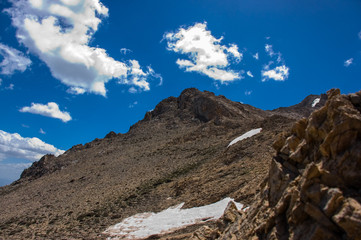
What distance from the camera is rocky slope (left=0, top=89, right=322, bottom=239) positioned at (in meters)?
20.3

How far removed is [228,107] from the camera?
65062 millimetres

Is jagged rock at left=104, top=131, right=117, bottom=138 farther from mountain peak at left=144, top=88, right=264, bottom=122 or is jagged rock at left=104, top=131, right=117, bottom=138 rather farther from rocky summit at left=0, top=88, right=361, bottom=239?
mountain peak at left=144, top=88, right=264, bottom=122

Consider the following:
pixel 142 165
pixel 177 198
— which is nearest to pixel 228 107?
pixel 142 165

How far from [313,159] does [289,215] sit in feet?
5.32

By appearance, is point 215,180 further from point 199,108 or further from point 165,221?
point 199,108

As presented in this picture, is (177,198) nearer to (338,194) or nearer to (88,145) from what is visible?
(338,194)

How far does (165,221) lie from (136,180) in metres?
14.0

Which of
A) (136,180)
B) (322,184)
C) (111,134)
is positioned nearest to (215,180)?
(136,180)

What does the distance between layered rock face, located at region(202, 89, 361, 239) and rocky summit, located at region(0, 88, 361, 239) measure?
0.07 ft

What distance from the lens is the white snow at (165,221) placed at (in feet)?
52.7

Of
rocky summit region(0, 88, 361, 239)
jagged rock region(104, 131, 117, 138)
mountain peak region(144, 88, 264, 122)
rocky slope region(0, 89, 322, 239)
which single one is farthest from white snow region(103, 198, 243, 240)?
jagged rock region(104, 131, 117, 138)

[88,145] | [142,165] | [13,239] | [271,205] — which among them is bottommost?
[13,239]

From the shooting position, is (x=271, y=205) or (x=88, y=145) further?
(x=88, y=145)

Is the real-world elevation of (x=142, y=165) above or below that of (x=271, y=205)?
above
